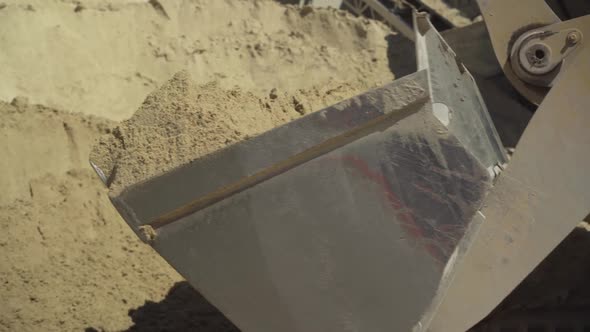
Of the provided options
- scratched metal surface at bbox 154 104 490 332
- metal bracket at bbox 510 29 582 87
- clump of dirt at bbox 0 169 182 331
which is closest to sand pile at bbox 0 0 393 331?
clump of dirt at bbox 0 169 182 331

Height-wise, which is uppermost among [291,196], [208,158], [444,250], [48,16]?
[48,16]

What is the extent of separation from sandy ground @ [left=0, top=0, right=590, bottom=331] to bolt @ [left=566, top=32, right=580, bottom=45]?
2.63ft

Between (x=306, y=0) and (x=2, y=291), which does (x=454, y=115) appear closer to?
(x=2, y=291)

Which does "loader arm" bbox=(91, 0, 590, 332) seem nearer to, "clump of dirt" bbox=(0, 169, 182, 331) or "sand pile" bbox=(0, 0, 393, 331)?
"sand pile" bbox=(0, 0, 393, 331)

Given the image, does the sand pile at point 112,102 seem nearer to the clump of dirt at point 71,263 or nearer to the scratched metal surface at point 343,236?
the clump of dirt at point 71,263

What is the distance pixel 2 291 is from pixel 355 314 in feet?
6.11

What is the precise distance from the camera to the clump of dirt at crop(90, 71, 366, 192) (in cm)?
206

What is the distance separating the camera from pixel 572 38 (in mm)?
2291

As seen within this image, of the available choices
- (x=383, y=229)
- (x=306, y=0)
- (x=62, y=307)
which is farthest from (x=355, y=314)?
(x=306, y=0)

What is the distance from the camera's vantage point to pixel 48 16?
471 centimetres

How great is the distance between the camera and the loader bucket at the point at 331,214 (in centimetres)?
199

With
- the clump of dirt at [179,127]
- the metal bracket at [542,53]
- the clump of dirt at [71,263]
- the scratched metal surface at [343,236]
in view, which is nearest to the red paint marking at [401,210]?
the scratched metal surface at [343,236]

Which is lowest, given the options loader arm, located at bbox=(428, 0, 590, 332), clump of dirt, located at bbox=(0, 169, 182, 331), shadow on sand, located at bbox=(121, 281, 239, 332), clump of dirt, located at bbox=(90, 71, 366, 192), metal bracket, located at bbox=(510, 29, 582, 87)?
shadow on sand, located at bbox=(121, 281, 239, 332)

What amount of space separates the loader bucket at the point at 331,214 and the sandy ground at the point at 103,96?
0.40m
